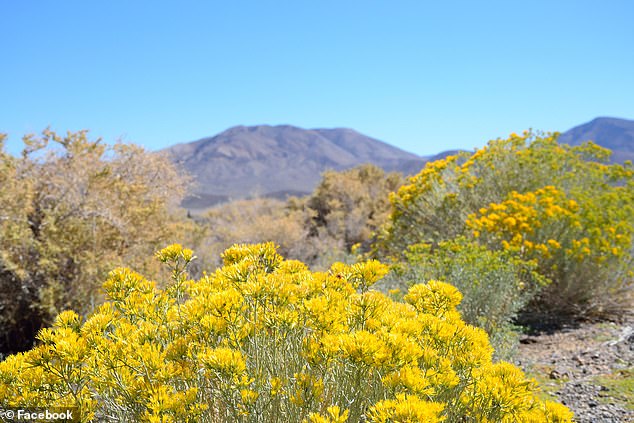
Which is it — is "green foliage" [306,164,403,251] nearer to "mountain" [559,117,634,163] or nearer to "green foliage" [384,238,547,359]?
"green foliage" [384,238,547,359]

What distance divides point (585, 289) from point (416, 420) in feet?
19.4

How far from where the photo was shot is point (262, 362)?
71.2 inches

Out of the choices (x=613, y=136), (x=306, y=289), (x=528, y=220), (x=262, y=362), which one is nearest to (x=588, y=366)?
(x=528, y=220)

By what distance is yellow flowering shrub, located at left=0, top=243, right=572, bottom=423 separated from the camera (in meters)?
1.58

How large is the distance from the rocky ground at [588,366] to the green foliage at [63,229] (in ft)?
16.5

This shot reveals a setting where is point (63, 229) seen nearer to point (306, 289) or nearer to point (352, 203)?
point (306, 289)

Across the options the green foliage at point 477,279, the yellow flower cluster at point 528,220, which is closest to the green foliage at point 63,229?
the green foliage at point 477,279

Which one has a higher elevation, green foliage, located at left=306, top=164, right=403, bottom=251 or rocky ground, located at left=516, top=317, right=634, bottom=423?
green foliage, located at left=306, top=164, right=403, bottom=251

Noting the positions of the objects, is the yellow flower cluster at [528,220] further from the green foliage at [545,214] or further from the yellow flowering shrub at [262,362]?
the yellow flowering shrub at [262,362]

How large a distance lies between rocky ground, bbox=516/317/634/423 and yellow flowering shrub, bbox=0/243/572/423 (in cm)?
229

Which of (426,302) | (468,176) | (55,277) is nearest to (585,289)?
(468,176)

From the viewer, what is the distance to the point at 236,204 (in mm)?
17328

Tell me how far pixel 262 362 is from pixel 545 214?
16.9ft

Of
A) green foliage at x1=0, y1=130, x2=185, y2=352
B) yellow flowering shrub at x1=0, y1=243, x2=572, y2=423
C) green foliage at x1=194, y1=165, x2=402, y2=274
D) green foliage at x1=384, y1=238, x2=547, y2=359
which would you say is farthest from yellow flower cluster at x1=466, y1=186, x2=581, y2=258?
green foliage at x1=0, y1=130, x2=185, y2=352
